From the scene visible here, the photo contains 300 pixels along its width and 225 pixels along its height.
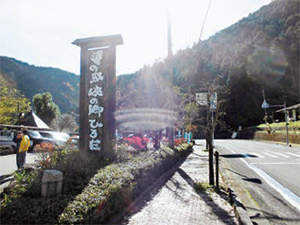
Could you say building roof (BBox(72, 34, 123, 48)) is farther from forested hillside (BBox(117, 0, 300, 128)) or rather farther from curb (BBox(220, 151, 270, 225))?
forested hillside (BBox(117, 0, 300, 128))

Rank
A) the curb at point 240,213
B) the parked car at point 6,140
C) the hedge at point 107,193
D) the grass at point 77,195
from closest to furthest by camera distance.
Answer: the grass at point 77,195 → the hedge at point 107,193 → the curb at point 240,213 → the parked car at point 6,140

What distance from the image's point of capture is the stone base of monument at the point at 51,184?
343cm

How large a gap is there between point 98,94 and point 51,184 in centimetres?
351

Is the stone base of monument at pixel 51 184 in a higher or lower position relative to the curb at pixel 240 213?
higher

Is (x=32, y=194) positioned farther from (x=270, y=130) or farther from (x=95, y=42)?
(x=270, y=130)

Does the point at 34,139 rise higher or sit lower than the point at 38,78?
lower

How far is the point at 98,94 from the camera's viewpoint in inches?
259

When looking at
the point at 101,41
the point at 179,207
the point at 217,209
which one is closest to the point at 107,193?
the point at 179,207

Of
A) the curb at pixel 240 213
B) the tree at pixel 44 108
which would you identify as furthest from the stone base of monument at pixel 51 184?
the tree at pixel 44 108

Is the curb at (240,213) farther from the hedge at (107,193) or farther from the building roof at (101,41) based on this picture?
the building roof at (101,41)

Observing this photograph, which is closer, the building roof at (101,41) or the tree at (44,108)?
the building roof at (101,41)

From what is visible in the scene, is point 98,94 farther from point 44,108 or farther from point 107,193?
point 44,108

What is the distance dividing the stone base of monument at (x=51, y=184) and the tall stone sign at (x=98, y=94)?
2782 millimetres

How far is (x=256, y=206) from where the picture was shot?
15.7ft
